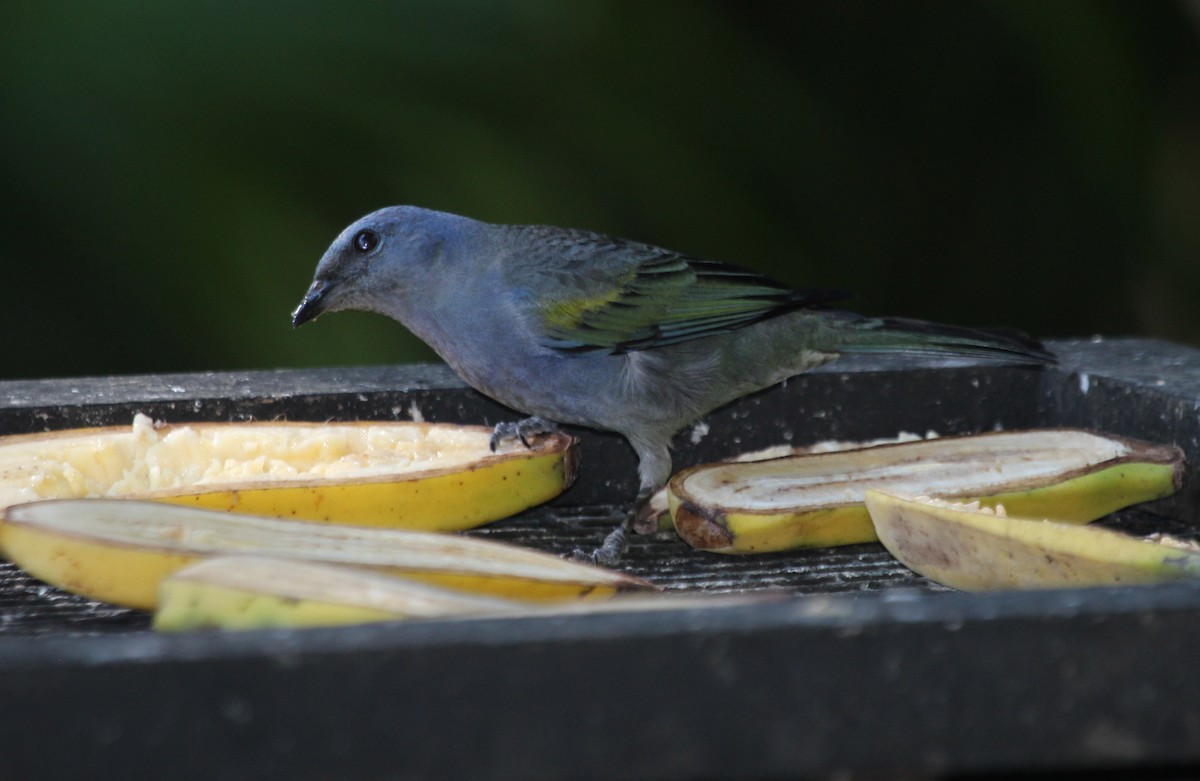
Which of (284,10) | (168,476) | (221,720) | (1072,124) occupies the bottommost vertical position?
(221,720)

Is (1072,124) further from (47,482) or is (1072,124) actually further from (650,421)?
(47,482)

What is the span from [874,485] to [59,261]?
2973mm

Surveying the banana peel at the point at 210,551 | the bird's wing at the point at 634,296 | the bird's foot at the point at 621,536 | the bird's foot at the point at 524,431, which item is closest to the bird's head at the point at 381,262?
the bird's wing at the point at 634,296

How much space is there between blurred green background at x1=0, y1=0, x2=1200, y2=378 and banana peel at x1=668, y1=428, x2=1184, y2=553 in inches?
83.3

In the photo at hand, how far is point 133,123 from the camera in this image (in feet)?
14.4

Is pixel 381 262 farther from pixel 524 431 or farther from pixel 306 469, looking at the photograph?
pixel 306 469

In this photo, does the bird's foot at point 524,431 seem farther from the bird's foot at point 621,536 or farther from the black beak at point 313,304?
the black beak at point 313,304

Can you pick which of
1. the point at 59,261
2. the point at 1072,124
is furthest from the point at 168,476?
the point at 1072,124

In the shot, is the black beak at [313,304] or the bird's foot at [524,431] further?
Answer: the black beak at [313,304]

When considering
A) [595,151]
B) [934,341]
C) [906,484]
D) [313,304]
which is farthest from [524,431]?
[595,151]

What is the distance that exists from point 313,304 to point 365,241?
207 mm

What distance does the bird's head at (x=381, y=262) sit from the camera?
326cm

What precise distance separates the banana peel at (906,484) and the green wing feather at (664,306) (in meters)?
0.53

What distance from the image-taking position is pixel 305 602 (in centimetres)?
154
